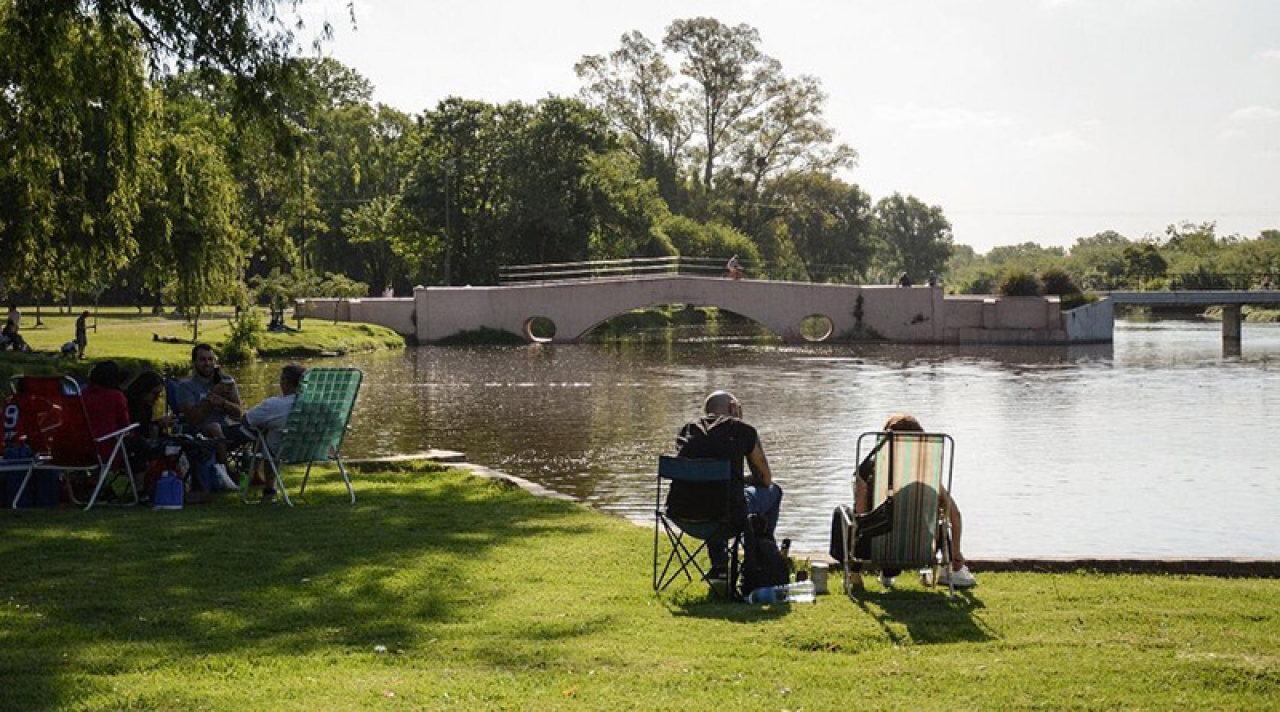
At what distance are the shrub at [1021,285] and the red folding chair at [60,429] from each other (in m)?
46.9

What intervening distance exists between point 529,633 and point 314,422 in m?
4.63

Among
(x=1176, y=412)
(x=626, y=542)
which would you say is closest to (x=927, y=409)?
(x=1176, y=412)

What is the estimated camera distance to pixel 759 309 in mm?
55750

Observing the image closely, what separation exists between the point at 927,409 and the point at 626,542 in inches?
720

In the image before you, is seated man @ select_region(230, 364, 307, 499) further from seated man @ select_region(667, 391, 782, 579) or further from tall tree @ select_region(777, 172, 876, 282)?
tall tree @ select_region(777, 172, 876, 282)

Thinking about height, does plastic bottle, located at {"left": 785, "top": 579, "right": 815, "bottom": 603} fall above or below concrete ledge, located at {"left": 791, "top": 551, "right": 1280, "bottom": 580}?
below

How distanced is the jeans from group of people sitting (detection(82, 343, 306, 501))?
3.83 m

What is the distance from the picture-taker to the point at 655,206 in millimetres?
67812

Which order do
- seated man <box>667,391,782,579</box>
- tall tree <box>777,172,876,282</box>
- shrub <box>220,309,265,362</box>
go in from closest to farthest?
seated man <box>667,391,782,579</box> → shrub <box>220,309,265,362</box> → tall tree <box>777,172,876,282</box>

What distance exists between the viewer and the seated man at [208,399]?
1109cm

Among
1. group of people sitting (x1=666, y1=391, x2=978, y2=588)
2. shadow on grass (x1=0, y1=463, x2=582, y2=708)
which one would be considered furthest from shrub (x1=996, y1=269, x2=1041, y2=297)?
group of people sitting (x1=666, y1=391, x2=978, y2=588)

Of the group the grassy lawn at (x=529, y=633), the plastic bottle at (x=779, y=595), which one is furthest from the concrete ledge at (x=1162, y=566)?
the plastic bottle at (x=779, y=595)

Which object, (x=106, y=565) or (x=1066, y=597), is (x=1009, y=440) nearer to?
(x=1066, y=597)

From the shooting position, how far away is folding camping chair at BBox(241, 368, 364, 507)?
34.7 feet
